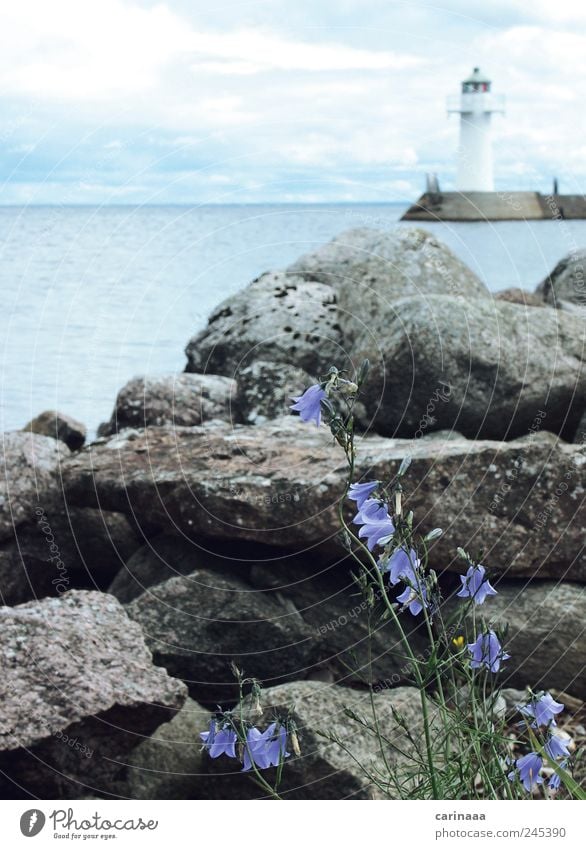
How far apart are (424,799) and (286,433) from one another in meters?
2.62

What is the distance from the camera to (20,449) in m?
5.68

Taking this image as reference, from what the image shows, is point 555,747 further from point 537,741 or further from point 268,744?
point 268,744

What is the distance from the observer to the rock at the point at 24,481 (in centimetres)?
547

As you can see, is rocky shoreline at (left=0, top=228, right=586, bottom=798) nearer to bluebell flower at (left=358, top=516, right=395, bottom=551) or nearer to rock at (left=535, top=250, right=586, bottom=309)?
bluebell flower at (left=358, top=516, right=395, bottom=551)

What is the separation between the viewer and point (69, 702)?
13.1 feet

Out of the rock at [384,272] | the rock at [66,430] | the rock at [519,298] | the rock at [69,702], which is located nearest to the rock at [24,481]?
the rock at [69,702]

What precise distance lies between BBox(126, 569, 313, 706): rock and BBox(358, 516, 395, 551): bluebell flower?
2.39 metres

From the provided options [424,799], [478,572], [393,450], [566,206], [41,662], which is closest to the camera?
[478,572]

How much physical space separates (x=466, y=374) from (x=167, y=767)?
105 inches

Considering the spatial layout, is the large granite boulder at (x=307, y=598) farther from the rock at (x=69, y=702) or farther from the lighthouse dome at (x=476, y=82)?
the lighthouse dome at (x=476, y=82)

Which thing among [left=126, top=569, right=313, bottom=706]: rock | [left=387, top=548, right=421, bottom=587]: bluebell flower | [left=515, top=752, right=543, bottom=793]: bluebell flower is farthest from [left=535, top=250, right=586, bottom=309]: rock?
[left=387, top=548, right=421, bottom=587]: bluebell flower

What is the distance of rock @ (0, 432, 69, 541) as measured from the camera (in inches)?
215
